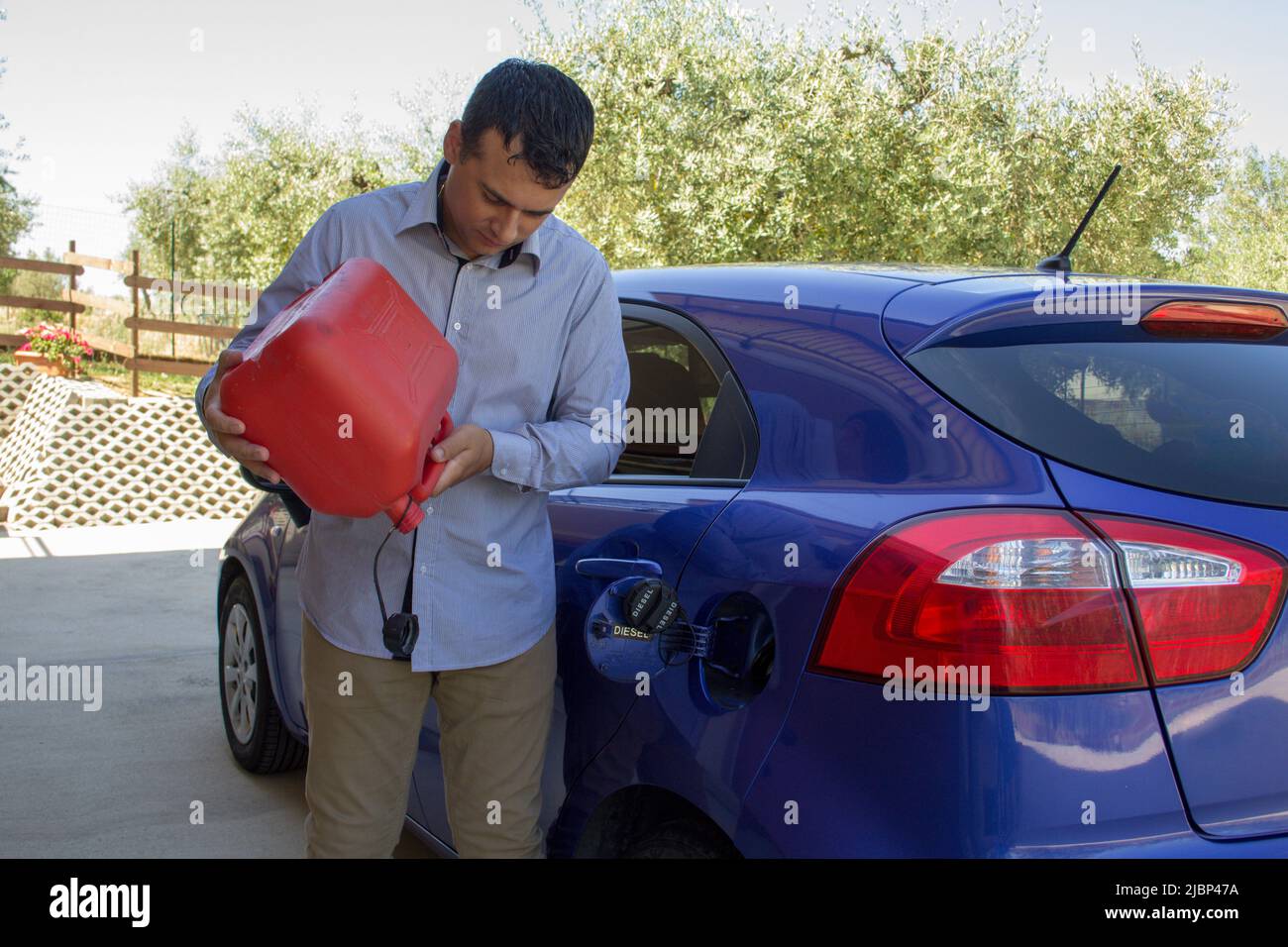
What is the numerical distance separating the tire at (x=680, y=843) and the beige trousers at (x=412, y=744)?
0.84 feet

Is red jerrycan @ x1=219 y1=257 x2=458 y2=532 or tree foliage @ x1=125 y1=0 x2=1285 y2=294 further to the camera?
tree foliage @ x1=125 y1=0 x2=1285 y2=294

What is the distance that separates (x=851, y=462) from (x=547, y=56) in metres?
12.4

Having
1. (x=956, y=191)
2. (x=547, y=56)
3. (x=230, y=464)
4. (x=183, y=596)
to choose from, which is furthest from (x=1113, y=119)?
(x=183, y=596)

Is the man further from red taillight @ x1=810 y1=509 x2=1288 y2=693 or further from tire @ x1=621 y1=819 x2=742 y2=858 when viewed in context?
red taillight @ x1=810 y1=509 x2=1288 y2=693

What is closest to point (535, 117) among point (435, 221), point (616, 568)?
point (435, 221)

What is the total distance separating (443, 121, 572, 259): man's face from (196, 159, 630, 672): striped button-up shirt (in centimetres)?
6

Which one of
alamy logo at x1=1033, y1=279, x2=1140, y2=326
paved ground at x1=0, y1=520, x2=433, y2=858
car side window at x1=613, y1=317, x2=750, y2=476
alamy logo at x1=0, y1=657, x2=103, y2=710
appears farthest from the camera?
alamy logo at x1=0, y1=657, x2=103, y2=710

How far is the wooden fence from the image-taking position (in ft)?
42.5

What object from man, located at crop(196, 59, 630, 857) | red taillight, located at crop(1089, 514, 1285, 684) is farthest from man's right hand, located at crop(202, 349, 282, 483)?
red taillight, located at crop(1089, 514, 1285, 684)

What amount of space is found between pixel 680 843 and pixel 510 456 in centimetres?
72

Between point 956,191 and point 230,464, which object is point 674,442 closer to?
point 230,464
